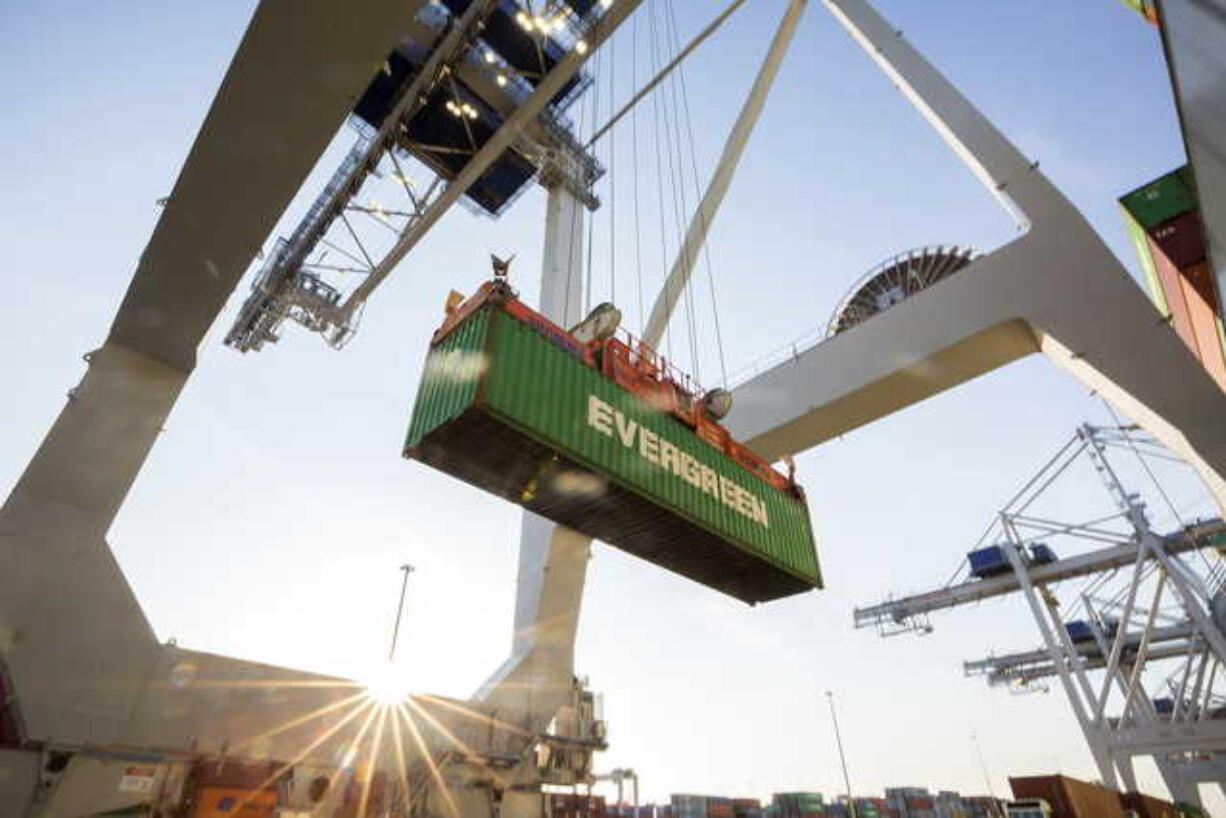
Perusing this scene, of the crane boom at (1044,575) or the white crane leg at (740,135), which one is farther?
the crane boom at (1044,575)

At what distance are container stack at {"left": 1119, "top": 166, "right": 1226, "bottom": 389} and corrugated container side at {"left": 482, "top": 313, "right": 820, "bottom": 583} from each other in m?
8.60

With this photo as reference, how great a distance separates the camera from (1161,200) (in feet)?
39.5

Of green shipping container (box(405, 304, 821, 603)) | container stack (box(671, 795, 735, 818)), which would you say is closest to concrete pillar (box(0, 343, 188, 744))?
green shipping container (box(405, 304, 821, 603))

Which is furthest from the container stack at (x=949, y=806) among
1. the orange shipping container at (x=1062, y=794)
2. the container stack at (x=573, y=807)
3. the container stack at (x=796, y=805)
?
the container stack at (x=573, y=807)

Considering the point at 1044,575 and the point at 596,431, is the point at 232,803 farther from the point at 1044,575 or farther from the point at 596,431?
the point at 1044,575

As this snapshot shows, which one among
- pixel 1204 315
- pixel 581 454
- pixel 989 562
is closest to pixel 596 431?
pixel 581 454

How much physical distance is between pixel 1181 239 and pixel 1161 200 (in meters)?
1.17

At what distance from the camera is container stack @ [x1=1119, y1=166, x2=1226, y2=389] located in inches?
433

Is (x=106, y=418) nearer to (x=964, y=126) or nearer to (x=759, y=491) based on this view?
(x=759, y=491)

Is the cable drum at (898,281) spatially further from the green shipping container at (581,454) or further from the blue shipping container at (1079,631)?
the blue shipping container at (1079,631)

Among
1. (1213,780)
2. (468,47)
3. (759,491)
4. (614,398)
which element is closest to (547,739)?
(759,491)

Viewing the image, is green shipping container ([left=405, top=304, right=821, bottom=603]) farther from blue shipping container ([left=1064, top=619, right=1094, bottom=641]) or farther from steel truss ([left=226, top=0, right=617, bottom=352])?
blue shipping container ([left=1064, top=619, right=1094, bottom=641])

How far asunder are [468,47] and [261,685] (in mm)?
16243

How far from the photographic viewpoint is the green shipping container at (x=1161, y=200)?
11.8 meters
